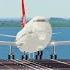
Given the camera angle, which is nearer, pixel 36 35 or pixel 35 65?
pixel 35 65

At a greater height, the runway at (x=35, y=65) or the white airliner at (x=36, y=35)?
the white airliner at (x=36, y=35)

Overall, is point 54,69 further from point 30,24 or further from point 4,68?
point 30,24

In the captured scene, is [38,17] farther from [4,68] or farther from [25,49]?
[4,68]

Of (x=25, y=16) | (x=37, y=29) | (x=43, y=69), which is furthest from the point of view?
(x=25, y=16)

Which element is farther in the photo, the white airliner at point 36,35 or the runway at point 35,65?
the white airliner at point 36,35

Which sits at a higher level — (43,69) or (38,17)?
(38,17)

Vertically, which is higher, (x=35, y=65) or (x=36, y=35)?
(x=36, y=35)

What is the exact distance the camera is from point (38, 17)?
5553cm

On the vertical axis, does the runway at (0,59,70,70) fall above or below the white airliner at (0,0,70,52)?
below

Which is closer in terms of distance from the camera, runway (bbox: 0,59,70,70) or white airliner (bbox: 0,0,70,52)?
runway (bbox: 0,59,70,70)

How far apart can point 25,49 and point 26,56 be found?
71.2 inches

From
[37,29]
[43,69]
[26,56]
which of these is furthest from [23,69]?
[26,56]

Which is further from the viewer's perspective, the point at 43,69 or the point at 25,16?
the point at 25,16

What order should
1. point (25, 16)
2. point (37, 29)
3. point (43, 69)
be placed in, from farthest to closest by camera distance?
1. point (25, 16)
2. point (37, 29)
3. point (43, 69)
